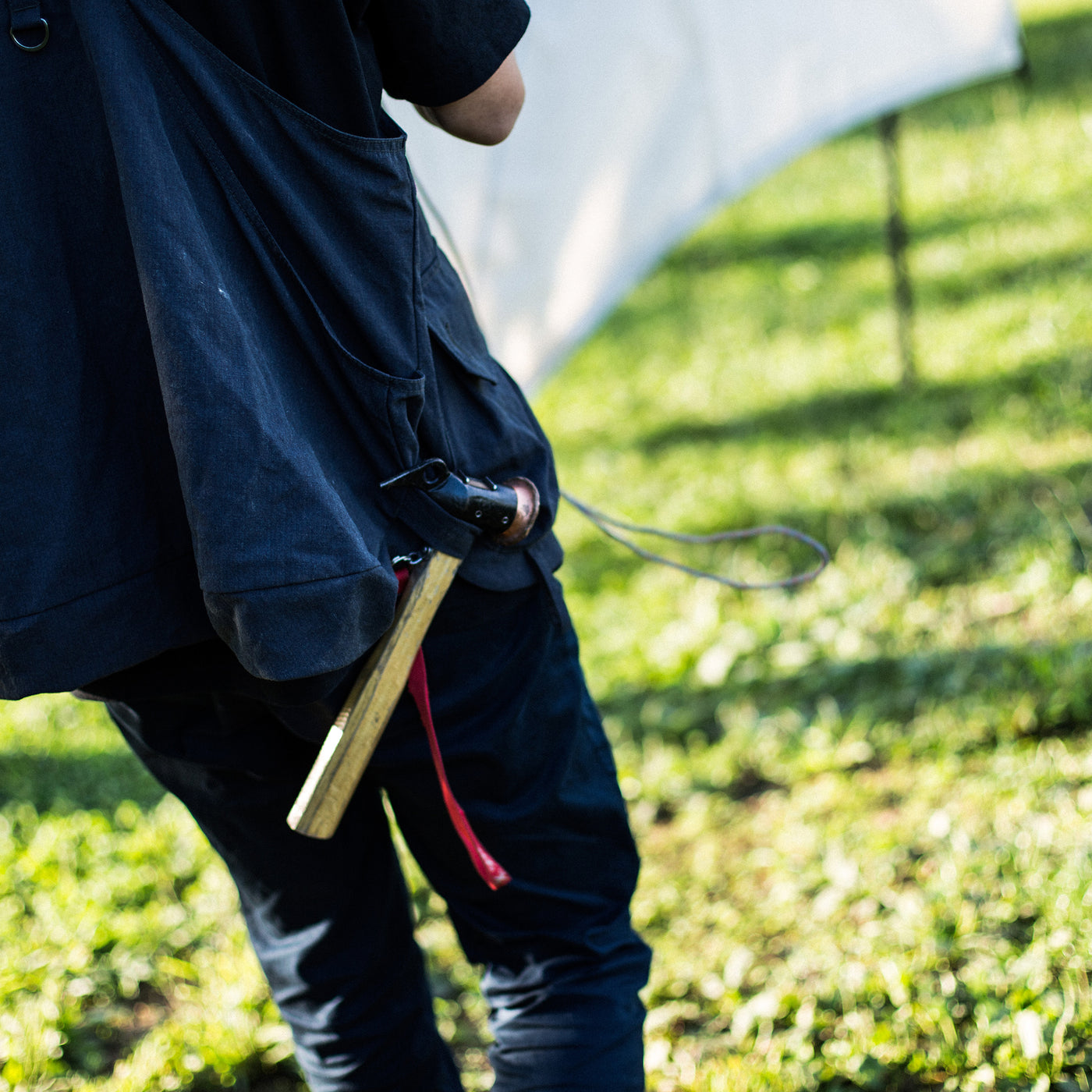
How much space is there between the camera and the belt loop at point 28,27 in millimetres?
1067

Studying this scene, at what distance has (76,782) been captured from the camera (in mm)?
3236

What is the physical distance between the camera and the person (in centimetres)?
110

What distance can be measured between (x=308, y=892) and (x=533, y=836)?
1.08 ft

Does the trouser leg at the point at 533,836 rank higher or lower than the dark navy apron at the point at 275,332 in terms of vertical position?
lower

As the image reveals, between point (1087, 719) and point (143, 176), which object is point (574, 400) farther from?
point (143, 176)

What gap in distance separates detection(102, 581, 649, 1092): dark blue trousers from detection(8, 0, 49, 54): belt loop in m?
0.68

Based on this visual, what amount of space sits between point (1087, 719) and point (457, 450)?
5.94 feet

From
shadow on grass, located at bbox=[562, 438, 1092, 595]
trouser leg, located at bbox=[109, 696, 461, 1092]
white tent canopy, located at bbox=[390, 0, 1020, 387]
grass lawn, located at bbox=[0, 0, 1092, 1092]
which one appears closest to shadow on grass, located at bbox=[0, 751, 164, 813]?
grass lawn, located at bbox=[0, 0, 1092, 1092]

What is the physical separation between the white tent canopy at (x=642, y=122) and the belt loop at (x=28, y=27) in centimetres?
163

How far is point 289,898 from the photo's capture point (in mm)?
1548

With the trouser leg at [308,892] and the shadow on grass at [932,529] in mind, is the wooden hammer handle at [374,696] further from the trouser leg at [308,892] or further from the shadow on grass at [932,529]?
the shadow on grass at [932,529]

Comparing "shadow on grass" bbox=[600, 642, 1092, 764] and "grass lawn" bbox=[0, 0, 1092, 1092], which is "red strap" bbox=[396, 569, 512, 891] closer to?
"grass lawn" bbox=[0, 0, 1092, 1092]

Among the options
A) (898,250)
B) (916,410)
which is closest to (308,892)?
(916,410)

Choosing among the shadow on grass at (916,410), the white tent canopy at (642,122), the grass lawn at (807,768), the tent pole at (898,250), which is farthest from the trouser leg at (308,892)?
the tent pole at (898,250)
